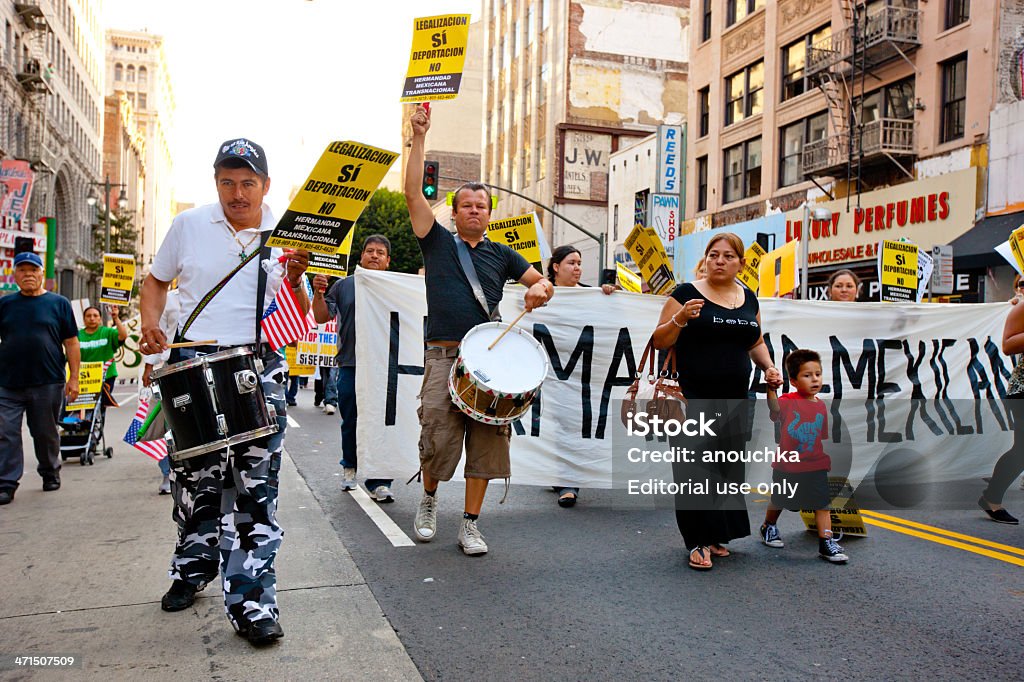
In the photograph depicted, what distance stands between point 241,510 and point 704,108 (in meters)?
30.5

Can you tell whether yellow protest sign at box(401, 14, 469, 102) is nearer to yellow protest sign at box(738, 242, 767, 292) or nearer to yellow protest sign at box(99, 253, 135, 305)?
yellow protest sign at box(738, 242, 767, 292)

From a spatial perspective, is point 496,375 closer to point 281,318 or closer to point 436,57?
point 281,318

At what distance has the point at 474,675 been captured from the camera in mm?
3379

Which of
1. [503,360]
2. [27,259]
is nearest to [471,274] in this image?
[503,360]

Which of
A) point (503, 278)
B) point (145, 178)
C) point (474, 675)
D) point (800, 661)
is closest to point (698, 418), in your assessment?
point (503, 278)

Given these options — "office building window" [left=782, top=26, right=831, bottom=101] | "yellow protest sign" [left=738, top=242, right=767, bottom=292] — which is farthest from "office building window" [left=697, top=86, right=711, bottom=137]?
"yellow protest sign" [left=738, top=242, right=767, bottom=292]

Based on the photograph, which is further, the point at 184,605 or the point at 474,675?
the point at 184,605

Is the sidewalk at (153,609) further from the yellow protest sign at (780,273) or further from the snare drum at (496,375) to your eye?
the yellow protest sign at (780,273)

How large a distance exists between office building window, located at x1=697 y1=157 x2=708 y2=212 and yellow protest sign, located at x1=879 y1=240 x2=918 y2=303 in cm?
2039

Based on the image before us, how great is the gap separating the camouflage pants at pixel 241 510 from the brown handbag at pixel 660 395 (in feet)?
8.46

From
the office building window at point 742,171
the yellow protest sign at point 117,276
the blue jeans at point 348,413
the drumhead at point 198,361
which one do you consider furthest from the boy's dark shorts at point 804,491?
the office building window at point 742,171

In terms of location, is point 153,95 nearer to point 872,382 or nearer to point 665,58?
point 665,58

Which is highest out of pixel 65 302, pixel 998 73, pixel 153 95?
pixel 153 95

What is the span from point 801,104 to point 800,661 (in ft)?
79.6
